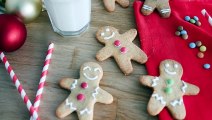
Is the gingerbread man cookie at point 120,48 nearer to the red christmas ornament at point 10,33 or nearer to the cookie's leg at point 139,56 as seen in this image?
the cookie's leg at point 139,56

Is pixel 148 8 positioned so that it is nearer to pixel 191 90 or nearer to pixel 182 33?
pixel 182 33

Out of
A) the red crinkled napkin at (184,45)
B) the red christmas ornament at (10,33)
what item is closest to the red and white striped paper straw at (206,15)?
the red crinkled napkin at (184,45)

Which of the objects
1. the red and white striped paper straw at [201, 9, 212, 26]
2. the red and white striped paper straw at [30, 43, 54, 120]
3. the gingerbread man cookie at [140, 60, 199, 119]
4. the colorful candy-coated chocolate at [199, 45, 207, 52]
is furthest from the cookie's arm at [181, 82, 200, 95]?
the red and white striped paper straw at [30, 43, 54, 120]

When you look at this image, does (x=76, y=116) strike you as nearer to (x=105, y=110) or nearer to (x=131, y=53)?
(x=105, y=110)

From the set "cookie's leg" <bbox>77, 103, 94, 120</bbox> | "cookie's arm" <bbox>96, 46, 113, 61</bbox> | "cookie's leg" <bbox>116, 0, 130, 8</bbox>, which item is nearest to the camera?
"cookie's leg" <bbox>77, 103, 94, 120</bbox>

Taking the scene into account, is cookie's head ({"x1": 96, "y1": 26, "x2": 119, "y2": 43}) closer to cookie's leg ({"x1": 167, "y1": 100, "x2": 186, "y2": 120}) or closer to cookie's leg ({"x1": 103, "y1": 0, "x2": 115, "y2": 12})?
cookie's leg ({"x1": 103, "y1": 0, "x2": 115, "y2": 12})
